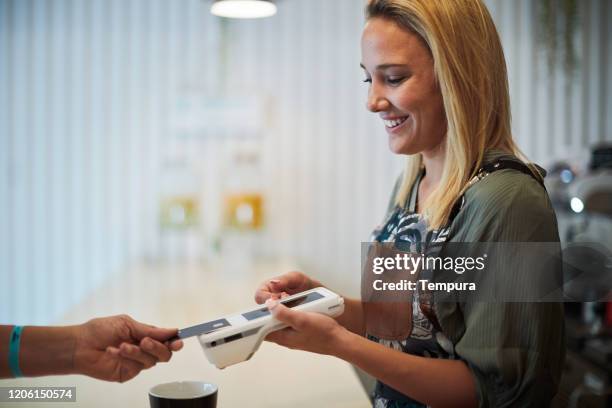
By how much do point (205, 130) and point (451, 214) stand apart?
186 centimetres

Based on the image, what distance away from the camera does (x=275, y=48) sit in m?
2.63

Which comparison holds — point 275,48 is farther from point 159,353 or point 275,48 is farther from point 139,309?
point 159,353

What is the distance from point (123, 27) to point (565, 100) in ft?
5.97

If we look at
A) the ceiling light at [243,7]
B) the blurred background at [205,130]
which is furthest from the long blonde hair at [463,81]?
the blurred background at [205,130]

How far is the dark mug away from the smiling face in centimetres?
48

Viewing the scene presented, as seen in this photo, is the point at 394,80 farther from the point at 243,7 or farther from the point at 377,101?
the point at 243,7

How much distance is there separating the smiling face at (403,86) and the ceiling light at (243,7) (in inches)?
21.2

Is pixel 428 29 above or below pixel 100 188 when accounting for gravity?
above

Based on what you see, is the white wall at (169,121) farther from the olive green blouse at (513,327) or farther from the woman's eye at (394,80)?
the olive green blouse at (513,327)

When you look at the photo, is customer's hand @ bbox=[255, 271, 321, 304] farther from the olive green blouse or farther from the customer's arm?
the olive green blouse

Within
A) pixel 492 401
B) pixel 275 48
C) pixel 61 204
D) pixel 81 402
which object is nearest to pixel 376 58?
pixel 492 401

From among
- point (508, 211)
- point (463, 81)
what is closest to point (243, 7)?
point (463, 81)

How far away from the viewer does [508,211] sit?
84cm

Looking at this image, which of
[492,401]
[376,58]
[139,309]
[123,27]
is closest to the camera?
[492,401]
